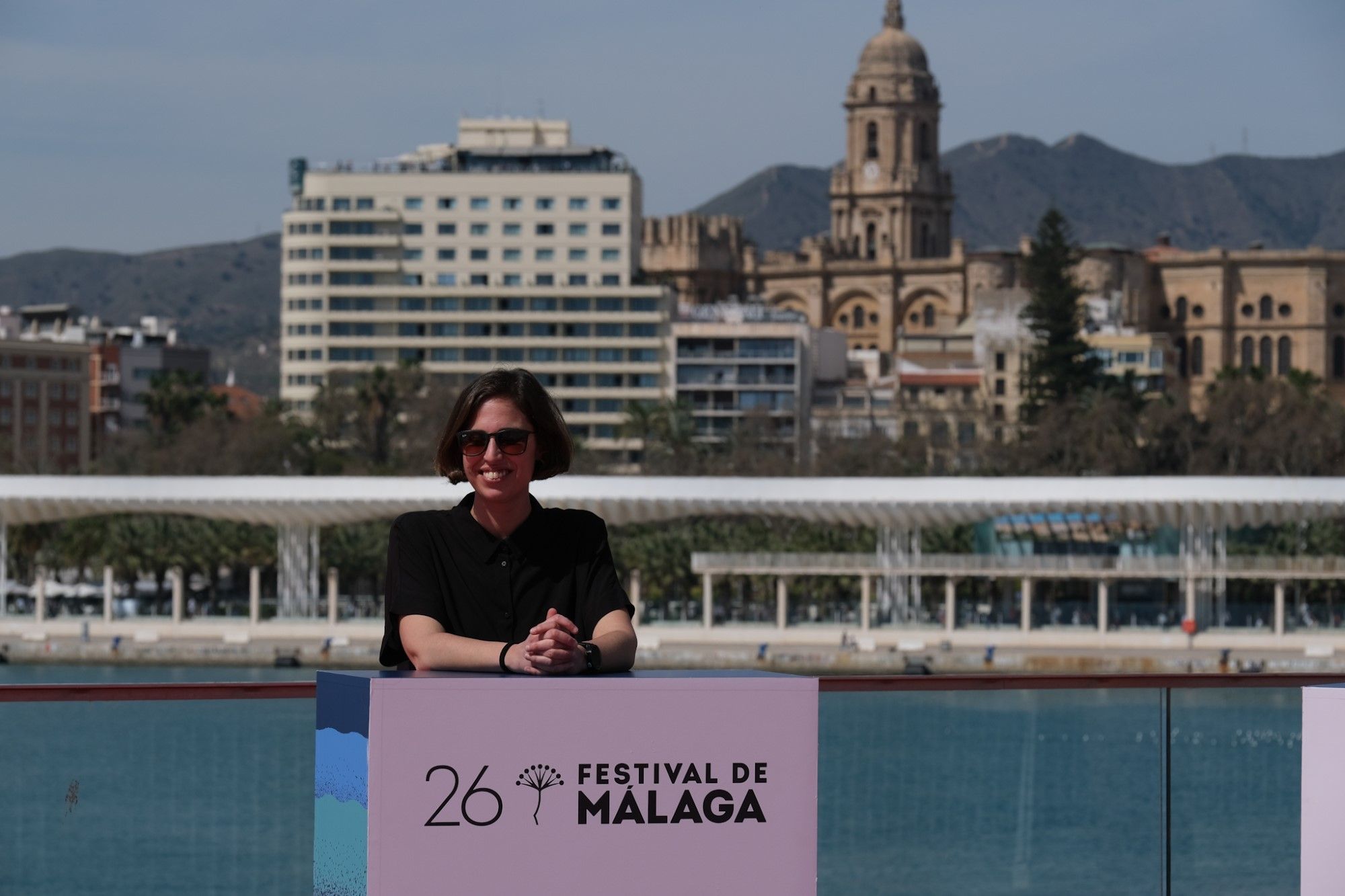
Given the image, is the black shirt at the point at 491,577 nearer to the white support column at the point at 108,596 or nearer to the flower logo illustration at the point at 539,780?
the flower logo illustration at the point at 539,780

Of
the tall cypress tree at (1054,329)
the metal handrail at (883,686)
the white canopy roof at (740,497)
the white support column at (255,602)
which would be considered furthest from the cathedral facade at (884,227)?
the metal handrail at (883,686)

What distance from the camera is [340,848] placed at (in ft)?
15.3

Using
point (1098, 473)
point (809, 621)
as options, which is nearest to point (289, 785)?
point (809, 621)

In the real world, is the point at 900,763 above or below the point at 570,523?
below

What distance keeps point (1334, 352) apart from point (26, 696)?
122 m

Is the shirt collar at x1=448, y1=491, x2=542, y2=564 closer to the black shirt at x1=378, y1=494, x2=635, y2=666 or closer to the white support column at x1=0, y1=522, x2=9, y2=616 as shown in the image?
the black shirt at x1=378, y1=494, x2=635, y2=666

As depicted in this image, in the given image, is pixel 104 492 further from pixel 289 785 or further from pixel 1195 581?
pixel 289 785

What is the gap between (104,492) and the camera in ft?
184

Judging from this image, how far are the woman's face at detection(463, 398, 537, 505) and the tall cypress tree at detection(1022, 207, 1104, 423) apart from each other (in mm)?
82378

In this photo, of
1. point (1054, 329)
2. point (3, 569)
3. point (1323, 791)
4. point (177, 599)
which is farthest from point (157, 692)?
point (1054, 329)

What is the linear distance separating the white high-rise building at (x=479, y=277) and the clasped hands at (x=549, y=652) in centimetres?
9861

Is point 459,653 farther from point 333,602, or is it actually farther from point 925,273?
point 925,273

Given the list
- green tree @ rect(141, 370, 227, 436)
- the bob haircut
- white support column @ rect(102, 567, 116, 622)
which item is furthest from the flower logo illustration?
green tree @ rect(141, 370, 227, 436)

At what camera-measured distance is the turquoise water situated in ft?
22.9
